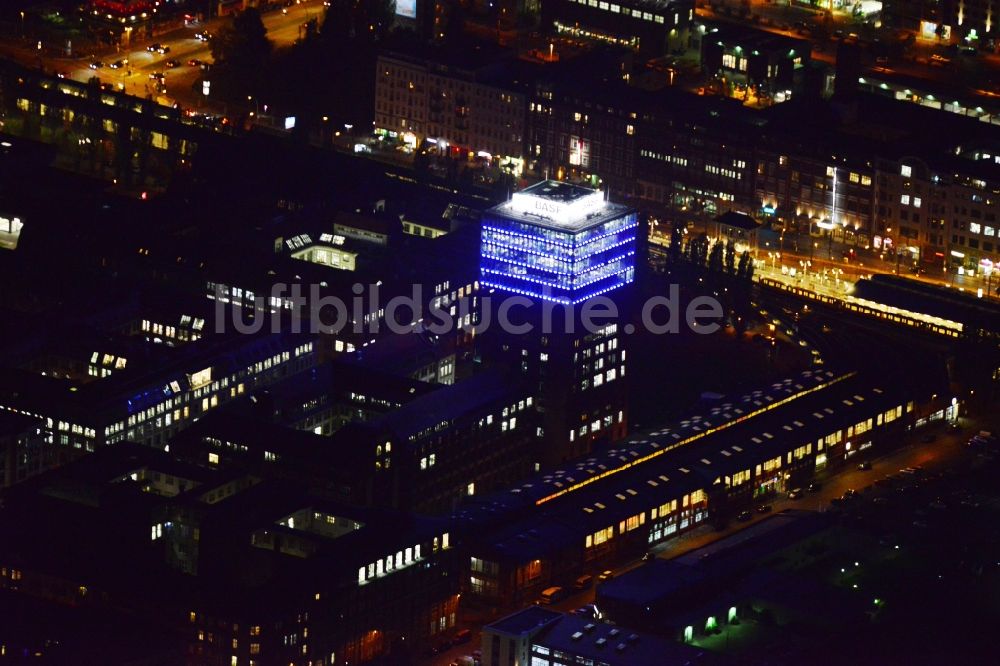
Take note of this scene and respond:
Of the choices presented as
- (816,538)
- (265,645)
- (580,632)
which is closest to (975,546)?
(816,538)

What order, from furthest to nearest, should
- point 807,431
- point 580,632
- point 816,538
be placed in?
point 807,431 → point 816,538 → point 580,632

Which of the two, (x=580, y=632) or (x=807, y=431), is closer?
(x=580, y=632)

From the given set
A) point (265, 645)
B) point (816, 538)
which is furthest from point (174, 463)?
point (816, 538)

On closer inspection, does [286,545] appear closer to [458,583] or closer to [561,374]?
[458,583]

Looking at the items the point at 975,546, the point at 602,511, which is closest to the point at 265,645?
the point at 602,511

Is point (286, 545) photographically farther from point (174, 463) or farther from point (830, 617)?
point (830, 617)

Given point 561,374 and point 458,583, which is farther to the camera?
point 561,374

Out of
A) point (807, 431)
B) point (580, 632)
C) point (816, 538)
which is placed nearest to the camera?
point (580, 632)

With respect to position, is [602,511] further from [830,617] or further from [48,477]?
[48,477]
